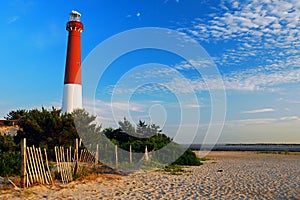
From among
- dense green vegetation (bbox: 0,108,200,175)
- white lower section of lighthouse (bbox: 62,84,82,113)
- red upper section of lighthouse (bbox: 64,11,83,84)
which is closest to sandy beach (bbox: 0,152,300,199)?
dense green vegetation (bbox: 0,108,200,175)

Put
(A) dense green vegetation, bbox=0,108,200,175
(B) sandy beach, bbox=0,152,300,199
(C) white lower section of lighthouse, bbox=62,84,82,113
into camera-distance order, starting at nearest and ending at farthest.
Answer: (B) sandy beach, bbox=0,152,300,199 → (A) dense green vegetation, bbox=0,108,200,175 → (C) white lower section of lighthouse, bbox=62,84,82,113

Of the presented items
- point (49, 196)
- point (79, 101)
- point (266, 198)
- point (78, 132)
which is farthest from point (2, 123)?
point (266, 198)

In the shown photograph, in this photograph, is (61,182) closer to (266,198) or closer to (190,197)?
(190,197)

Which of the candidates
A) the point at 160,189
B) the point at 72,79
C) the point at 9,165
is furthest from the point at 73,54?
the point at 160,189

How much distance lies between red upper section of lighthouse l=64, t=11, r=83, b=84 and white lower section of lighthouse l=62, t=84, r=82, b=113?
0.38 m

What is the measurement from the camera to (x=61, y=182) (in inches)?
355

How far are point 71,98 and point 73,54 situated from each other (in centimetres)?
337

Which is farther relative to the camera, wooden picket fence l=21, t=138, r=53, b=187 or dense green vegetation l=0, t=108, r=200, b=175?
dense green vegetation l=0, t=108, r=200, b=175

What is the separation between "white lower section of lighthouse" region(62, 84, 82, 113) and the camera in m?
21.6

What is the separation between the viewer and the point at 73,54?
22016 mm

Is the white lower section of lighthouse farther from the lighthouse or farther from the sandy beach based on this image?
the sandy beach

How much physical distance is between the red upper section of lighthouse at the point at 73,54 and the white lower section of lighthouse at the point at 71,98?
0.38 m

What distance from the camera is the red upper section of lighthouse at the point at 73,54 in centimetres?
2173

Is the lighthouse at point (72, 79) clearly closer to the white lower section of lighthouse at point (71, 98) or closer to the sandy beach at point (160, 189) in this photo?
the white lower section of lighthouse at point (71, 98)
